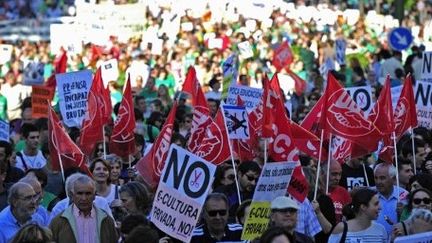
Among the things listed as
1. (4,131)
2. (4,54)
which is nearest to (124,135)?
(4,131)

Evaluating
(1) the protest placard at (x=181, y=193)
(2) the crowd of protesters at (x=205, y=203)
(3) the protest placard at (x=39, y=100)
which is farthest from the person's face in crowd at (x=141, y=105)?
(1) the protest placard at (x=181, y=193)

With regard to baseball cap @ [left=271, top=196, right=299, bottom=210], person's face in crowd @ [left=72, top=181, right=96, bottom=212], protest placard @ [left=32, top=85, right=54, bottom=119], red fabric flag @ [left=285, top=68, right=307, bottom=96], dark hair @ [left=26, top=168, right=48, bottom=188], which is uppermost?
baseball cap @ [left=271, top=196, right=299, bottom=210]

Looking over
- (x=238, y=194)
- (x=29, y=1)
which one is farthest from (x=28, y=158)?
(x=29, y=1)

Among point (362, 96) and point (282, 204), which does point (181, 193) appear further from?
point (362, 96)

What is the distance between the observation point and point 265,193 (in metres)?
12.7

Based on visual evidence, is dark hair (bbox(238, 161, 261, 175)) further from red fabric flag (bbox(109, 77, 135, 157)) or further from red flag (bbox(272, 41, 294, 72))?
red flag (bbox(272, 41, 294, 72))

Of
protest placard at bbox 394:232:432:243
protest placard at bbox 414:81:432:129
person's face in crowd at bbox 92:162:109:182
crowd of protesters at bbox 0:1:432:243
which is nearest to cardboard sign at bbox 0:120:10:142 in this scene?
crowd of protesters at bbox 0:1:432:243

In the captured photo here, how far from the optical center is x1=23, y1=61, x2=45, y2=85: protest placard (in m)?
28.7

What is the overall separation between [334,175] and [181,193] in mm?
2883

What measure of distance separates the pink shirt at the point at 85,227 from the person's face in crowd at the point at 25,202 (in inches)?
11.9

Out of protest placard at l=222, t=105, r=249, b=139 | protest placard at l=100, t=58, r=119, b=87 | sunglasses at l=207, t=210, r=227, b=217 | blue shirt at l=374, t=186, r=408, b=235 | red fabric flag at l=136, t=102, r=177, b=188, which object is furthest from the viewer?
protest placard at l=100, t=58, r=119, b=87

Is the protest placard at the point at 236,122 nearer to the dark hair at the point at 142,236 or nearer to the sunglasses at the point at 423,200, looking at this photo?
the sunglasses at the point at 423,200

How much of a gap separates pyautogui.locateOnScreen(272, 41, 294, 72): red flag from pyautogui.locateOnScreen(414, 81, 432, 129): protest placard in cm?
1040

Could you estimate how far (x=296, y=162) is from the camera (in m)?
13.7
